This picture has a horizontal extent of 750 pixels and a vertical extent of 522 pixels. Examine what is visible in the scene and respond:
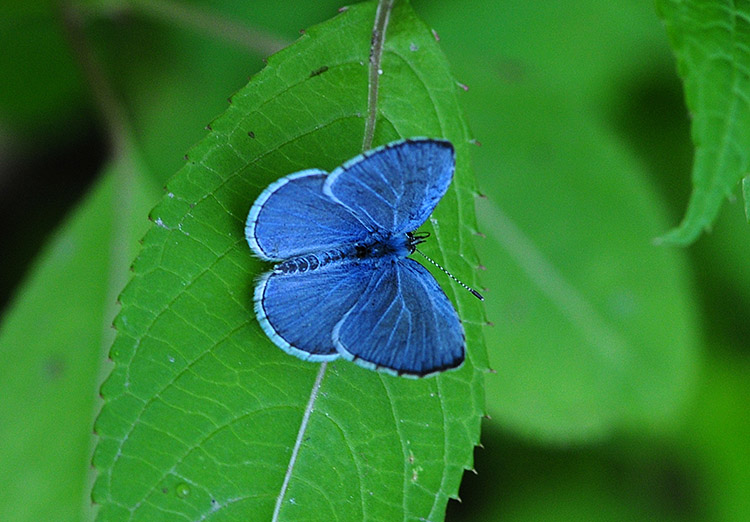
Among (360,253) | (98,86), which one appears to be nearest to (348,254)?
(360,253)

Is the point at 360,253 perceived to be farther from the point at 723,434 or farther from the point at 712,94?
the point at 723,434

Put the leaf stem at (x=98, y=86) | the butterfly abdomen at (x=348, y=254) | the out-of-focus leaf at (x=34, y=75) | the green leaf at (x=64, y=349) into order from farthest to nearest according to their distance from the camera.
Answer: the out-of-focus leaf at (x=34, y=75), the leaf stem at (x=98, y=86), the green leaf at (x=64, y=349), the butterfly abdomen at (x=348, y=254)

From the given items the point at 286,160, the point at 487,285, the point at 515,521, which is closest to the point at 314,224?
the point at 286,160

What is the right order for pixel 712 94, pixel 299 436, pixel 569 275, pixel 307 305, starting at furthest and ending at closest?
1. pixel 569 275
2. pixel 307 305
3. pixel 299 436
4. pixel 712 94

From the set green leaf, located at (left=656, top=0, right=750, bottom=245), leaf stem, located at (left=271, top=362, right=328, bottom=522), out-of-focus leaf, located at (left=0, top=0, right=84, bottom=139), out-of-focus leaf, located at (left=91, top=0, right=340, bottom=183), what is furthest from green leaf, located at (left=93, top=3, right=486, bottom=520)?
out-of-focus leaf, located at (left=0, top=0, right=84, bottom=139)

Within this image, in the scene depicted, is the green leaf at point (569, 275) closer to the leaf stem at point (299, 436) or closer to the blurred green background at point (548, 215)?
the blurred green background at point (548, 215)

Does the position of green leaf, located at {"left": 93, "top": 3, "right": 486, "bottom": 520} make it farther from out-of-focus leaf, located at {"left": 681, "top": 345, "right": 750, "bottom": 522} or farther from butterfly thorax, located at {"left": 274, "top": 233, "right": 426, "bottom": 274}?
out-of-focus leaf, located at {"left": 681, "top": 345, "right": 750, "bottom": 522}

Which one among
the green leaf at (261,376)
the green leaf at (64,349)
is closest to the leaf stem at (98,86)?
the green leaf at (64,349)
